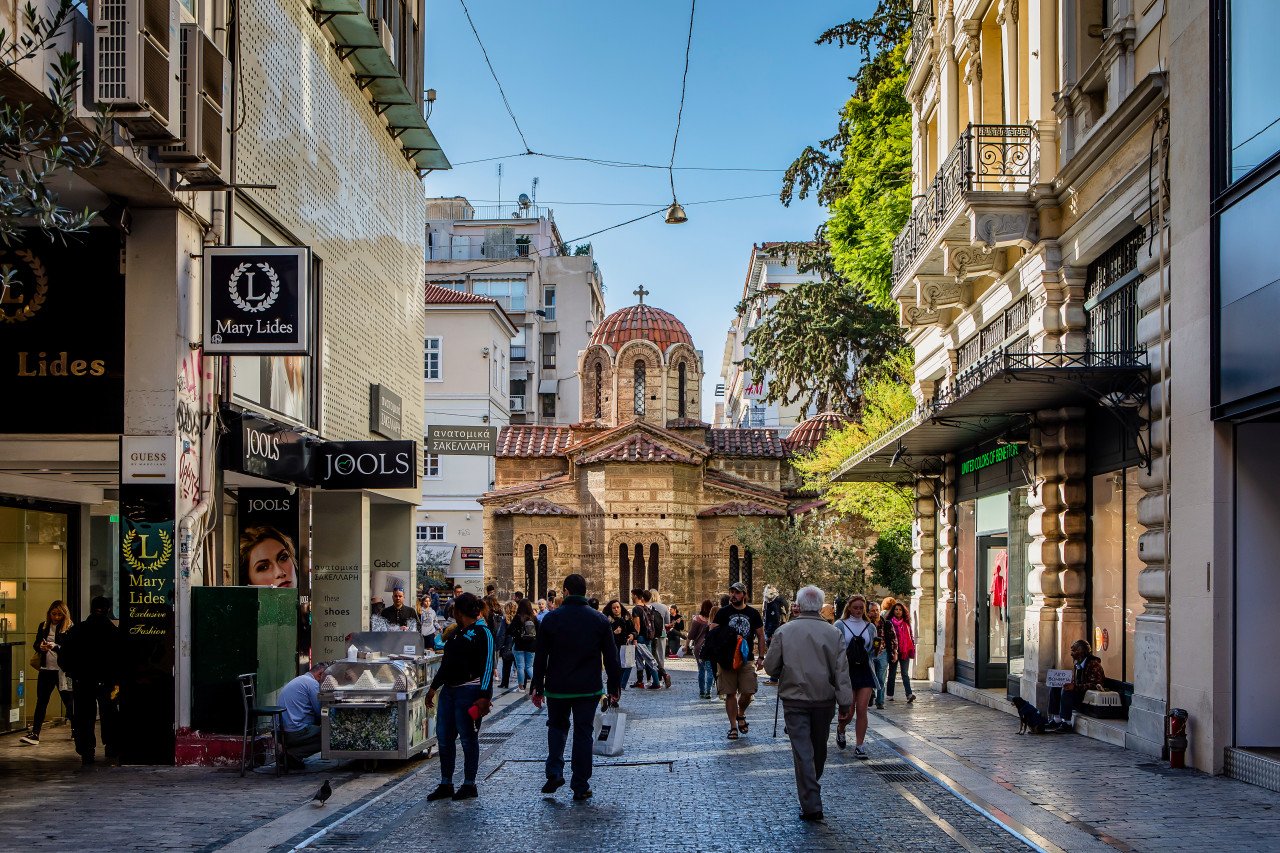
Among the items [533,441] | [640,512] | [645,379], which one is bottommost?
[640,512]

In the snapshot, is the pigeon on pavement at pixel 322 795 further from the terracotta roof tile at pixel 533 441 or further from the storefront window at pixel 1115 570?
the terracotta roof tile at pixel 533 441

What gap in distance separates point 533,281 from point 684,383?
67.0 ft

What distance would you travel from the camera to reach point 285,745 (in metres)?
13.4

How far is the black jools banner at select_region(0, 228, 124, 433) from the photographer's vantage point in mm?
13719

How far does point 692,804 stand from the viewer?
37.4 ft

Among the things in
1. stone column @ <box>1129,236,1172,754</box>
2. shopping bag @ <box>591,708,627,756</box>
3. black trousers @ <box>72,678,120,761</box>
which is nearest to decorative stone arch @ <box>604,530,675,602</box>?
stone column @ <box>1129,236,1172,754</box>

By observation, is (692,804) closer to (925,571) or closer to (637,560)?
(925,571)

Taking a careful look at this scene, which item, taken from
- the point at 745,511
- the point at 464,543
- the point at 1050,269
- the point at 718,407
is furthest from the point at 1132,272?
the point at 718,407

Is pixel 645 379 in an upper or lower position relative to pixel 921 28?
lower

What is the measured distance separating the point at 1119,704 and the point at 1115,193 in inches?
220

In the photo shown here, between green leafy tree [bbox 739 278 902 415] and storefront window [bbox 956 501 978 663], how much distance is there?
14793 mm

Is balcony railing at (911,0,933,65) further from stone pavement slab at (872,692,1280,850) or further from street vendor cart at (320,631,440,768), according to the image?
street vendor cart at (320,631,440,768)

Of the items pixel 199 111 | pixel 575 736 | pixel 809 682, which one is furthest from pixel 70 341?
pixel 809 682

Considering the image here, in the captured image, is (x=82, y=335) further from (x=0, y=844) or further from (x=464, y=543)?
(x=464, y=543)
